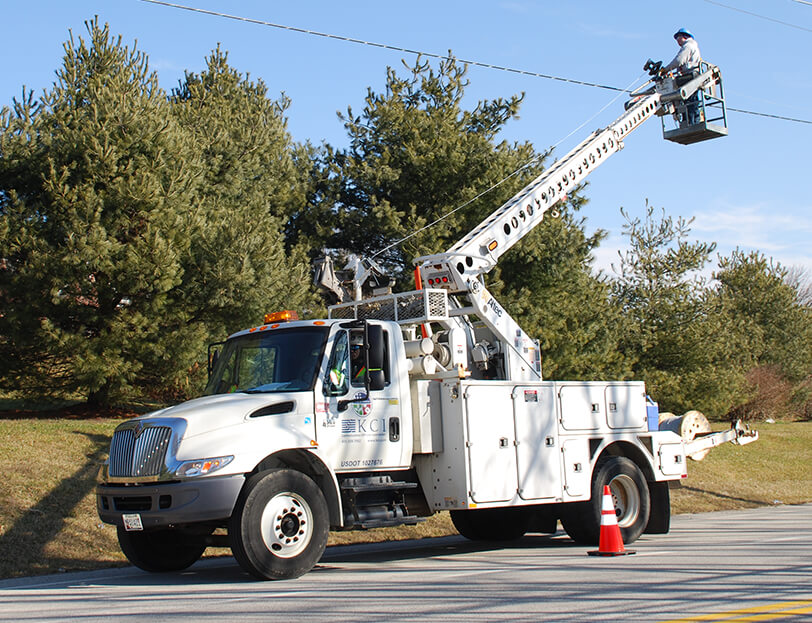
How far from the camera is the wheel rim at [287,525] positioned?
8992mm

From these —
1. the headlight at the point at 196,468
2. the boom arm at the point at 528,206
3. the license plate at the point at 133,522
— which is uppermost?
the boom arm at the point at 528,206

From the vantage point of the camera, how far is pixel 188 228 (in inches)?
733

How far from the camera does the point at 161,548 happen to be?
10234 millimetres

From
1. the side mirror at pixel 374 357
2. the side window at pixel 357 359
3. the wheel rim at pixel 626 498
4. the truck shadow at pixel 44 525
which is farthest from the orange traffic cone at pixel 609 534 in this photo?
the truck shadow at pixel 44 525

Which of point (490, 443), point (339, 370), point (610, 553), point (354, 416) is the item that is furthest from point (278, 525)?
point (610, 553)

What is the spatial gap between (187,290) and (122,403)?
2.74 meters

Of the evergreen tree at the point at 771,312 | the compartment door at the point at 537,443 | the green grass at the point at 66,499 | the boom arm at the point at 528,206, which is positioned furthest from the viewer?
the evergreen tree at the point at 771,312

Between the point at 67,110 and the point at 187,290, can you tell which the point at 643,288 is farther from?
the point at 67,110

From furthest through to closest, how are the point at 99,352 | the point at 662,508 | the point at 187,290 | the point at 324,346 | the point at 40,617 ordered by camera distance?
1. the point at 187,290
2. the point at 99,352
3. the point at 662,508
4. the point at 324,346
5. the point at 40,617

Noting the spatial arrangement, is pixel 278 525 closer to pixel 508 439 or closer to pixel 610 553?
pixel 508 439

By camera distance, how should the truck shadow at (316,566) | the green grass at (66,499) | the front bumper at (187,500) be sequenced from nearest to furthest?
the front bumper at (187,500), the truck shadow at (316,566), the green grass at (66,499)

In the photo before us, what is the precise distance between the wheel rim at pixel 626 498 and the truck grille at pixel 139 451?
6.14m

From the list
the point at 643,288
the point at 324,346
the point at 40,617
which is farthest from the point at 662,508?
the point at 643,288

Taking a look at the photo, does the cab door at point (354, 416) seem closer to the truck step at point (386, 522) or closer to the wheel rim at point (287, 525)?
the truck step at point (386, 522)
